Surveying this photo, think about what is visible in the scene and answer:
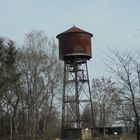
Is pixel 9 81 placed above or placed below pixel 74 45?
below

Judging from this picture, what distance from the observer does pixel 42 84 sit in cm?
6569

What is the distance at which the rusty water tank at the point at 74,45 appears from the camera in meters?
63.9

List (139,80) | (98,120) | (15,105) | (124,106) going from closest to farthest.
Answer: (139,80)
(124,106)
(15,105)
(98,120)

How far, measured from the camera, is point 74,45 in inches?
2527

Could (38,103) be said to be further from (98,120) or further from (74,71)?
(98,120)

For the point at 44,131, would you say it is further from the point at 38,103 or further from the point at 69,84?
the point at 69,84

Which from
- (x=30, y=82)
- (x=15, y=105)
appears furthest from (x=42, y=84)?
(x=15, y=105)

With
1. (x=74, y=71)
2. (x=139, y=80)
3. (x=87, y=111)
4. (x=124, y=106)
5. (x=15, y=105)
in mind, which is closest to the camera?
(x=139, y=80)

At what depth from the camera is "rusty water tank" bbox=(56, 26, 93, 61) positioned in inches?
2514

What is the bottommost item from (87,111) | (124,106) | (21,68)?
(124,106)

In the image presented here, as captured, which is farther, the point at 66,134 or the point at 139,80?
the point at 66,134

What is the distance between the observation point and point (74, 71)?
6475 centimetres

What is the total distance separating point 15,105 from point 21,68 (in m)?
6.49

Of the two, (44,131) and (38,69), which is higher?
(38,69)
